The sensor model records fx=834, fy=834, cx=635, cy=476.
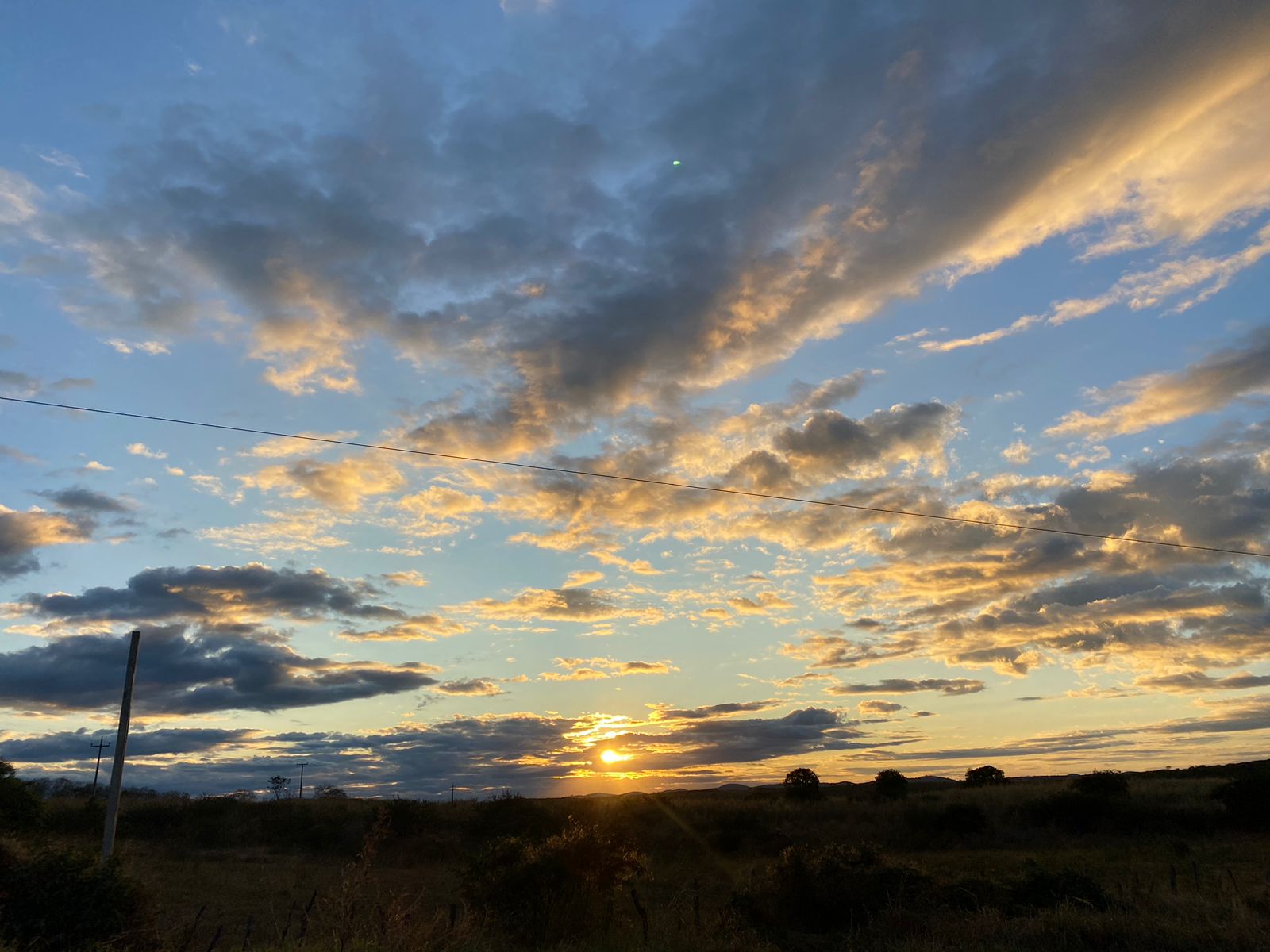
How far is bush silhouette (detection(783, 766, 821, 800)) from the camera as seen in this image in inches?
2306

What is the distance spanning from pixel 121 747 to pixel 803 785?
48745 mm

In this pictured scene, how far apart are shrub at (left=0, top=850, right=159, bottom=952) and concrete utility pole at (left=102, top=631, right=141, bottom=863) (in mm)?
3903

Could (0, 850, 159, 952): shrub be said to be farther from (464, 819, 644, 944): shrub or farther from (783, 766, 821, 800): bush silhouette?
(783, 766, 821, 800): bush silhouette

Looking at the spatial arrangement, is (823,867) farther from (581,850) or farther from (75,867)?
(75,867)

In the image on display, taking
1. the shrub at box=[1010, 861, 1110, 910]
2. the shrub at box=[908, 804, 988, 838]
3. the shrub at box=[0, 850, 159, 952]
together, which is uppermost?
Result: the shrub at box=[0, 850, 159, 952]

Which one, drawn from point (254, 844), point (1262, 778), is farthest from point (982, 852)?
point (254, 844)

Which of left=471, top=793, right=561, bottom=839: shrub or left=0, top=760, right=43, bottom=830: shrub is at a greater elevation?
left=0, top=760, right=43, bottom=830: shrub

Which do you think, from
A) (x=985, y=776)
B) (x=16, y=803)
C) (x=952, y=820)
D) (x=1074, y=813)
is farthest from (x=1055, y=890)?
(x=985, y=776)

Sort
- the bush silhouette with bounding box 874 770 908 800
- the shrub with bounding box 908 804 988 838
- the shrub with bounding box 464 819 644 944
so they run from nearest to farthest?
the shrub with bounding box 464 819 644 944 < the shrub with bounding box 908 804 988 838 < the bush silhouette with bounding box 874 770 908 800

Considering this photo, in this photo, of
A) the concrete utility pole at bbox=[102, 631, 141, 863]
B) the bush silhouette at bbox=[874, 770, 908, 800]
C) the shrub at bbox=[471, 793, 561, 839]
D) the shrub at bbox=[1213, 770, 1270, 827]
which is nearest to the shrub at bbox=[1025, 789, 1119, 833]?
the shrub at bbox=[1213, 770, 1270, 827]

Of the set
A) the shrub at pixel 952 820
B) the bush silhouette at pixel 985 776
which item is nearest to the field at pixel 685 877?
the shrub at pixel 952 820

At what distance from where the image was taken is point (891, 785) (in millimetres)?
58250

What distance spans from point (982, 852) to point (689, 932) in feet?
81.8

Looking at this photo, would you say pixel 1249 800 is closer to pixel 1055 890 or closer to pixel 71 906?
pixel 1055 890
